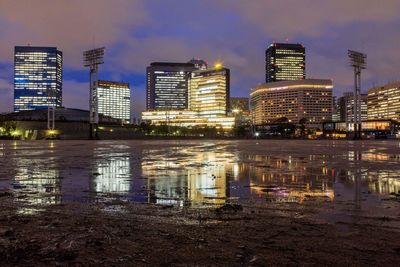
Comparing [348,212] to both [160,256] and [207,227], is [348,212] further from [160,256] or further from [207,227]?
[160,256]

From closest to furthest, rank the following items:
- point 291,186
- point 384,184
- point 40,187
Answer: point 40,187 < point 291,186 < point 384,184

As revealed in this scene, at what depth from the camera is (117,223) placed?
666 cm

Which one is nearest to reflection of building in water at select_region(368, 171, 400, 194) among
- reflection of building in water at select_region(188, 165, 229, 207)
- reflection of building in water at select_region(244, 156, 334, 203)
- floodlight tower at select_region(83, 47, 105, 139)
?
reflection of building in water at select_region(244, 156, 334, 203)

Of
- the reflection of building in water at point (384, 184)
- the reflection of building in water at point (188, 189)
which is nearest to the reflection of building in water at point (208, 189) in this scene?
the reflection of building in water at point (188, 189)

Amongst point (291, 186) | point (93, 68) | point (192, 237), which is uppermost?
point (93, 68)

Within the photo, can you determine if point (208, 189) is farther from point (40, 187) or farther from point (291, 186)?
point (40, 187)

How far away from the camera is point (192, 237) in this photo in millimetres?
5730

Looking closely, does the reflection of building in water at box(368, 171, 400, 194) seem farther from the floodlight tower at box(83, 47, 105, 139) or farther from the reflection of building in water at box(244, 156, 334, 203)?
the floodlight tower at box(83, 47, 105, 139)

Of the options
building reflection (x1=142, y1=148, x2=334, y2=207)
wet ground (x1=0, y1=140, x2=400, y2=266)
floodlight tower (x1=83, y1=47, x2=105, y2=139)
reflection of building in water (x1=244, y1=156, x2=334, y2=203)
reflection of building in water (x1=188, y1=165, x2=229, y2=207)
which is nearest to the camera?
wet ground (x1=0, y1=140, x2=400, y2=266)

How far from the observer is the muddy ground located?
475 cm

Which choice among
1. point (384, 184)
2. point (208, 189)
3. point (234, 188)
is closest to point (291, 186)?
point (234, 188)

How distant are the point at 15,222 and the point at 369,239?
225 inches

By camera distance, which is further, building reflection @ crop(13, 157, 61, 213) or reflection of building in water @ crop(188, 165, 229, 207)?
reflection of building in water @ crop(188, 165, 229, 207)

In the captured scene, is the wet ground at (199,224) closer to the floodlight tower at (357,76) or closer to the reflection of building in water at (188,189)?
the reflection of building in water at (188,189)
